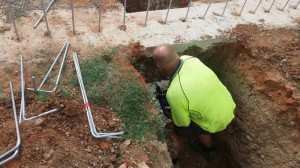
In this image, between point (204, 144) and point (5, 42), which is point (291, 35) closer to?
point (204, 144)

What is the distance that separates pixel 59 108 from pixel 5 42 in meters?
1.32

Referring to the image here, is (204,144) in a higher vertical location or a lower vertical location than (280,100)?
lower

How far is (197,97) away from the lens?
355cm

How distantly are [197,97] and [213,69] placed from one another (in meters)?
1.62

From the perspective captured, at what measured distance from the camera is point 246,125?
4.61 meters

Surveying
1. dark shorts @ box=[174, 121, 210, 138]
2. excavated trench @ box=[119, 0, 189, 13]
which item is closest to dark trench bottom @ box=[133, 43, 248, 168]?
dark shorts @ box=[174, 121, 210, 138]

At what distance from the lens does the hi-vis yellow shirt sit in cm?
354

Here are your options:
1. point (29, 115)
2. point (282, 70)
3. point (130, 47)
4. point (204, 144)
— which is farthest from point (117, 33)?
point (282, 70)

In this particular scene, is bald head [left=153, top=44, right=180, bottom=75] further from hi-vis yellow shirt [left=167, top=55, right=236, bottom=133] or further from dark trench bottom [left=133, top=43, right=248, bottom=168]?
dark trench bottom [left=133, top=43, right=248, bottom=168]

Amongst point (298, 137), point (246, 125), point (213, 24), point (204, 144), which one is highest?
point (213, 24)

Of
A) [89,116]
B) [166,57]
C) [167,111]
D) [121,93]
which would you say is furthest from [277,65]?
[89,116]

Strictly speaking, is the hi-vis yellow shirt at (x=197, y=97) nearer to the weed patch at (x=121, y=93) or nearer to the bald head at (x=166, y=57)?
the bald head at (x=166, y=57)

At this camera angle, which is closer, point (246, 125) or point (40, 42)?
point (40, 42)

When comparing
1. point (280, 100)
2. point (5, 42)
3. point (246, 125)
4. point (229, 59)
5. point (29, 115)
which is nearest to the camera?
point (29, 115)
